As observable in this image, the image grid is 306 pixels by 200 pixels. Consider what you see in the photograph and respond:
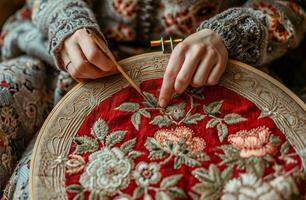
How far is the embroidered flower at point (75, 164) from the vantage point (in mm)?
717

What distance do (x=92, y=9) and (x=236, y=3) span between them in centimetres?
28

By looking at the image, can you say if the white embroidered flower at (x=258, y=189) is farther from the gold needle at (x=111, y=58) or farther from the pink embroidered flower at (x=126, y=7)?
the pink embroidered flower at (x=126, y=7)

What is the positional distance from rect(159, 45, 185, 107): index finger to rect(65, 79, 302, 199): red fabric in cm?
2

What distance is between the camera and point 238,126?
0.75 meters

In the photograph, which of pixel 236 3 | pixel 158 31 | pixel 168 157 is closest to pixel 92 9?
pixel 158 31

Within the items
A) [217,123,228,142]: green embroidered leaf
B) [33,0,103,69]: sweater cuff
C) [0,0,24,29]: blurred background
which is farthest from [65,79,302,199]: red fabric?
[0,0,24,29]: blurred background

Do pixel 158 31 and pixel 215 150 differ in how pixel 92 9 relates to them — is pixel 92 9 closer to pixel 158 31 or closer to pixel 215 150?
pixel 158 31

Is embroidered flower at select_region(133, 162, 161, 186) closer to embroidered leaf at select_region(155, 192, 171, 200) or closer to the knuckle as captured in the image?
embroidered leaf at select_region(155, 192, 171, 200)

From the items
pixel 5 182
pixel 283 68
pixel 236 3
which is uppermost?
pixel 236 3

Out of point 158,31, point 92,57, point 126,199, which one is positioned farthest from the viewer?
point 158,31

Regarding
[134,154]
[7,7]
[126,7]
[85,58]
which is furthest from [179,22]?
[7,7]

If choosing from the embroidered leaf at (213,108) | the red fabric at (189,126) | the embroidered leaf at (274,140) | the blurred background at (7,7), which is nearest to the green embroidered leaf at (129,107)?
the red fabric at (189,126)

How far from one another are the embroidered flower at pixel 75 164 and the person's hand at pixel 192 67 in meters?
0.15

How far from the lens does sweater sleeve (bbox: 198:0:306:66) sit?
2.70 feet
